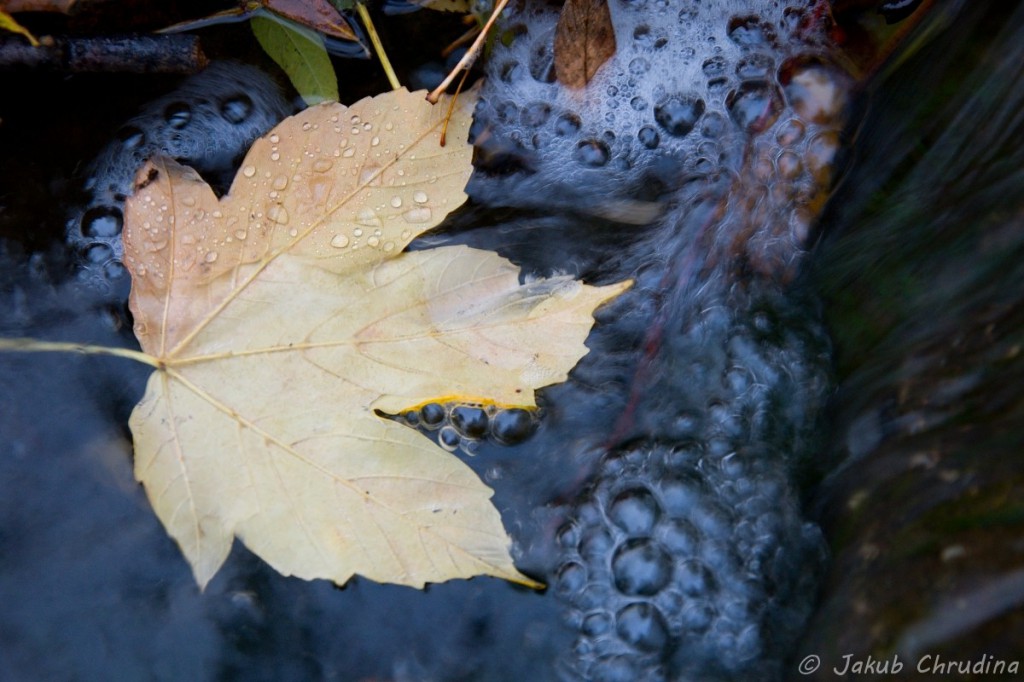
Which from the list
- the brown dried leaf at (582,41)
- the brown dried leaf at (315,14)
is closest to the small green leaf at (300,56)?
the brown dried leaf at (315,14)

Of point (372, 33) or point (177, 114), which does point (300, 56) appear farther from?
point (177, 114)

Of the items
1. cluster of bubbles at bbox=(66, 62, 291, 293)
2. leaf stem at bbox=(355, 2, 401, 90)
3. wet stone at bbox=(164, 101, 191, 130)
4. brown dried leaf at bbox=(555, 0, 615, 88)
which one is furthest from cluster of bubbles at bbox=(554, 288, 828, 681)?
wet stone at bbox=(164, 101, 191, 130)

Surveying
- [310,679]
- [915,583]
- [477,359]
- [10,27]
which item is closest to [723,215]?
[477,359]

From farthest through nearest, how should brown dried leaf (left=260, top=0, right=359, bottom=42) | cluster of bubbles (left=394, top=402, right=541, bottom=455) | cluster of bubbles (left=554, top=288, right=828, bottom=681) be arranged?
brown dried leaf (left=260, top=0, right=359, bottom=42), cluster of bubbles (left=394, top=402, right=541, bottom=455), cluster of bubbles (left=554, top=288, right=828, bottom=681)

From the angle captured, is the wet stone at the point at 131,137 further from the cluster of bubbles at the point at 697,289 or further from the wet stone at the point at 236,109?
the cluster of bubbles at the point at 697,289

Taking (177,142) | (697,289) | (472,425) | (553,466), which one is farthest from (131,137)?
(697,289)

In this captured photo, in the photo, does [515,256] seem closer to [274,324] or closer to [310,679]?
[274,324]

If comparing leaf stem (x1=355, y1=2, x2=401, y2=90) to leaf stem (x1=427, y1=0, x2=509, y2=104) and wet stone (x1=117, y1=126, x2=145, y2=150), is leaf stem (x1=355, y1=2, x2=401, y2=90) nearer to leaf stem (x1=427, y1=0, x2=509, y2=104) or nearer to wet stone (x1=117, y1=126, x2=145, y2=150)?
leaf stem (x1=427, y1=0, x2=509, y2=104)

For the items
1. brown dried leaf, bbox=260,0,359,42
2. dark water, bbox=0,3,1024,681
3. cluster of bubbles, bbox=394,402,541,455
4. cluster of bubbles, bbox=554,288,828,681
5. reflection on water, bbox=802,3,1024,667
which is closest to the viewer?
reflection on water, bbox=802,3,1024,667
